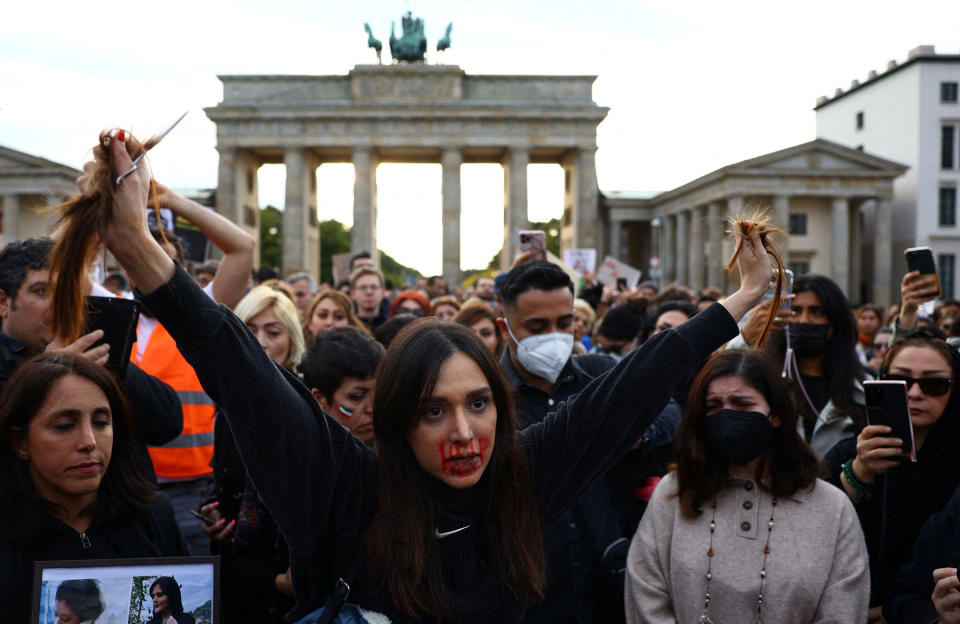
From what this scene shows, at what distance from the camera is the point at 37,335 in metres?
4.53

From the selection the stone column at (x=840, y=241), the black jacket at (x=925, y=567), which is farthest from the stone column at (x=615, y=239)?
the black jacket at (x=925, y=567)

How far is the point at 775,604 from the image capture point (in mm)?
3805

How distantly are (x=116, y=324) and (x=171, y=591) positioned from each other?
157 centimetres

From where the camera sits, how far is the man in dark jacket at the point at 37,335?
445 centimetres

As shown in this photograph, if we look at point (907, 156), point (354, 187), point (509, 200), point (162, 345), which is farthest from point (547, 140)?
point (162, 345)

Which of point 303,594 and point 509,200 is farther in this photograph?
point 509,200

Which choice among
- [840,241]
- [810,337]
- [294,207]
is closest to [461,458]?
[810,337]

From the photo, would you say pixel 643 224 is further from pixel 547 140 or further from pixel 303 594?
pixel 303 594

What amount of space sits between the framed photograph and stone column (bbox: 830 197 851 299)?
55545 mm

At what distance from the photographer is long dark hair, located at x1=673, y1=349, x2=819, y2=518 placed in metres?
4.06

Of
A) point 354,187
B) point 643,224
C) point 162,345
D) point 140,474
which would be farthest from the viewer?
point 643,224

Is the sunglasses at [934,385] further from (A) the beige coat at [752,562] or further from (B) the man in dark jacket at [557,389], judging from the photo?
(B) the man in dark jacket at [557,389]

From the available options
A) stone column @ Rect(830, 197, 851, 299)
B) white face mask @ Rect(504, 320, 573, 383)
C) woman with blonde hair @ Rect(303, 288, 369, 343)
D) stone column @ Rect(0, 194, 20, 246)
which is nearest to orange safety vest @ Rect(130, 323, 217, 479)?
white face mask @ Rect(504, 320, 573, 383)

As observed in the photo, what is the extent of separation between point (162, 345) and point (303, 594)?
11.4 ft
